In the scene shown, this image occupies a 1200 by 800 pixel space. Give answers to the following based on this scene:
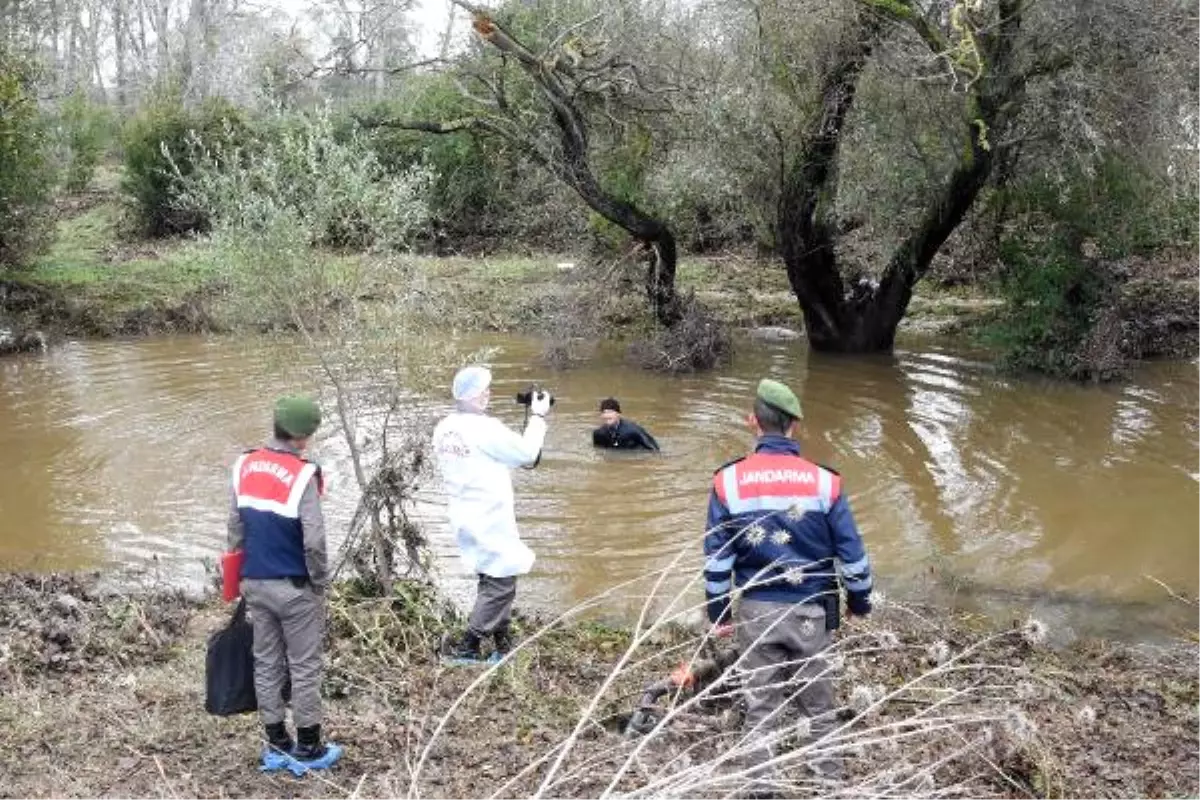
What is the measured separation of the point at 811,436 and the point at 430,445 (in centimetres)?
686

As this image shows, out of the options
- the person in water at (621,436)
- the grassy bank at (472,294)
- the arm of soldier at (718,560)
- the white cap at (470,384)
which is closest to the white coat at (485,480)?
the white cap at (470,384)

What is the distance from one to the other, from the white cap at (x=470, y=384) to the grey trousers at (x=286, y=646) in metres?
1.64

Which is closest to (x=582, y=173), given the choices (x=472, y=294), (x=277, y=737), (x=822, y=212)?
(x=822, y=212)

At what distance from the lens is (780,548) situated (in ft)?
18.1

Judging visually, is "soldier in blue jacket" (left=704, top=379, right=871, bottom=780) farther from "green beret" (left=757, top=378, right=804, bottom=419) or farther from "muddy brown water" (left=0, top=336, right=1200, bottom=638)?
"muddy brown water" (left=0, top=336, right=1200, bottom=638)

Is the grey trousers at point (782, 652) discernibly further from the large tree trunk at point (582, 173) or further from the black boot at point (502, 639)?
the large tree trunk at point (582, 173)

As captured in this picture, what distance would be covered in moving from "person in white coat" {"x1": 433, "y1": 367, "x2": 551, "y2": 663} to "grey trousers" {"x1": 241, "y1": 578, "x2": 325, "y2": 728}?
1439 mm

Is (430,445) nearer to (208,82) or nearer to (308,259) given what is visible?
(308,259)

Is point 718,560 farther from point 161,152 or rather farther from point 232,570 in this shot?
point 161,152

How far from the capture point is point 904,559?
1028 cm

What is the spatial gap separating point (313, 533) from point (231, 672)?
35.0 inches

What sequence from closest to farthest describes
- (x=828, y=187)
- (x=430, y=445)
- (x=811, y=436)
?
1. (x=430, y=445)
2. (x=811, y=436)
3. (x=828, y=187)

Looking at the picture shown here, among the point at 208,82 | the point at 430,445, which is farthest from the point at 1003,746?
the point at 208,82

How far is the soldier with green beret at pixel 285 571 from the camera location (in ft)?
19.5
